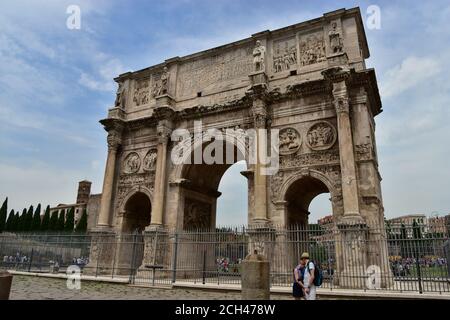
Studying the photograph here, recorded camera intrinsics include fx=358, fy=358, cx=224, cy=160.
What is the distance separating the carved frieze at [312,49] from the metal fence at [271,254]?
672 cm

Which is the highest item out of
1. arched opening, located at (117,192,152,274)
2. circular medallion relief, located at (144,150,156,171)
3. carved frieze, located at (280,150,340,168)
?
circular medallion relief, located at (144,150,156,171)

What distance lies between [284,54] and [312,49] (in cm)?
124

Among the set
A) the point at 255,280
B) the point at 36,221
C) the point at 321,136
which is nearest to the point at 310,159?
the point at 321,136

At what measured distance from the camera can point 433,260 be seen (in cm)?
1011

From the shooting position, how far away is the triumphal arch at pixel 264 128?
12.6 meters

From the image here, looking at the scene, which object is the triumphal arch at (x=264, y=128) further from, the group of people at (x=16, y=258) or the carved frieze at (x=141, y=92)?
the group of people at (x=16, y=258)

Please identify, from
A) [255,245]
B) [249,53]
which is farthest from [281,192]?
[249,53]

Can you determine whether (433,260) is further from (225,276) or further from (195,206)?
(195,206)

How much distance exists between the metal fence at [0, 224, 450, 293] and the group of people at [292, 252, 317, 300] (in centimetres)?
421

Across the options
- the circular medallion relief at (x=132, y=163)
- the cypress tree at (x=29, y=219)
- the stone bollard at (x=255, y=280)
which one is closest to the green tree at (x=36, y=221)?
the cypress tree at (x=29, y=219)

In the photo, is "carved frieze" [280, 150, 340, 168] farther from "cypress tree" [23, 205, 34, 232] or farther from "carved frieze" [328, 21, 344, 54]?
"cypress tree" [23, 205, 34, 232]

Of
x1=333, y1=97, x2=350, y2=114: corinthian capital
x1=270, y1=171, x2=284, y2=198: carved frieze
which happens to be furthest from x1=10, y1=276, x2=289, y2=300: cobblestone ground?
x1=333, y1=97, x2=350, y2=114: corinthian capital

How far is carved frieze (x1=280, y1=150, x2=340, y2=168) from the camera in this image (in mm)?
13156

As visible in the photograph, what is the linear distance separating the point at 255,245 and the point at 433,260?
5462 mm
